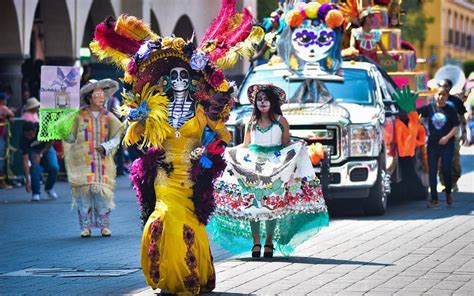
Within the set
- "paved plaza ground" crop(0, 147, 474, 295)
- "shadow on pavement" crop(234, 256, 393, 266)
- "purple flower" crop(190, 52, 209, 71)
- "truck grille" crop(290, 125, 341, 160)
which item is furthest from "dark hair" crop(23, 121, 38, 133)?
"purple flower" crop(190, 52, 209, 71)

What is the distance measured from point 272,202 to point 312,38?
20.6ft

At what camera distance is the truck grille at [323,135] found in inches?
715

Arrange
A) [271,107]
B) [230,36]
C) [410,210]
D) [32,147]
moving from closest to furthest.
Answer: [230,36]
[271,107]
[410,210]
[32,147]

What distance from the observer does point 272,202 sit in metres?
13.8

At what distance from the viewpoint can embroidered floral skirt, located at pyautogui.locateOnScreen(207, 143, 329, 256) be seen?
543 inches

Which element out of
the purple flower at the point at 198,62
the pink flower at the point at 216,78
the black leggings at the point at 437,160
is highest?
the purple flower at the point at 198,62

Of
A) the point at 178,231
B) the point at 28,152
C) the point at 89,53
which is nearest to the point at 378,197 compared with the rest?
the point at 28,152

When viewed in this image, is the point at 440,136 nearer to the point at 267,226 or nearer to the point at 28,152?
the point at 267,226

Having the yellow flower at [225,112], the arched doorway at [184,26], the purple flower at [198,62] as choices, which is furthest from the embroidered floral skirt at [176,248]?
the arched doorway at [184,26]

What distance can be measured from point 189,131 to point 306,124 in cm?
704

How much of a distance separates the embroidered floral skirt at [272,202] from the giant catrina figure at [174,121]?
93.9 inches

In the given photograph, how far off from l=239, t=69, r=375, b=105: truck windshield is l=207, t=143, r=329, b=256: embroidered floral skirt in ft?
16.4

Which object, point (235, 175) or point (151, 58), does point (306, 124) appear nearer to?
point (235, 175)

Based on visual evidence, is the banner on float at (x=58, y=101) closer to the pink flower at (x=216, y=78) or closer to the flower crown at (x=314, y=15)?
the flower crown at (x=314, y=15)
